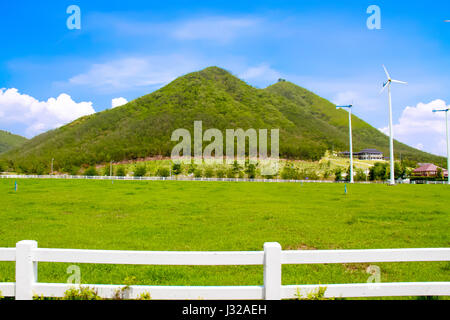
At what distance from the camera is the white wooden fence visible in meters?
5.95

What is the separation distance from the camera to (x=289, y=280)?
919 cm

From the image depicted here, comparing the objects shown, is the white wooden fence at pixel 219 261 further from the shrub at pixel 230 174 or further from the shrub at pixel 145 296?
the shrub at pixel 230 174

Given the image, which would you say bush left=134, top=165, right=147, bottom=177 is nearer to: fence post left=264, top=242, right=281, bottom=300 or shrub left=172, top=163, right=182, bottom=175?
shrub left=172, top=163, right=182, bottom=175

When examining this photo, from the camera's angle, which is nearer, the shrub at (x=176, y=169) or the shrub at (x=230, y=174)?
the shrub at (x=230, y=174)

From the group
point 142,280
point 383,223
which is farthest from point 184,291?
point 383,223

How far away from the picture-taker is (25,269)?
6.07 metres

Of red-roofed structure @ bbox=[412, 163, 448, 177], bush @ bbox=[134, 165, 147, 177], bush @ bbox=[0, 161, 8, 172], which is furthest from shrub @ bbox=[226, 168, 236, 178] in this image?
bush @ bbox=[0, 161, 8, 172]

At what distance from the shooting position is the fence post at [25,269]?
19.8 ft
